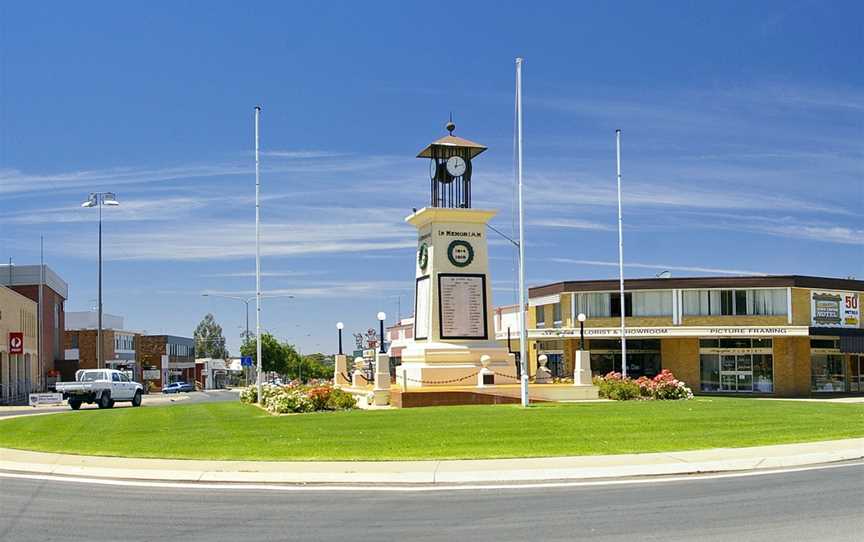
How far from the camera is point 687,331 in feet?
186

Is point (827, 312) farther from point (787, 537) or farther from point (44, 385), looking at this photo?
point (44, 385)

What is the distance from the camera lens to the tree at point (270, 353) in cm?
12067

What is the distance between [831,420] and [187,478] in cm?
1580

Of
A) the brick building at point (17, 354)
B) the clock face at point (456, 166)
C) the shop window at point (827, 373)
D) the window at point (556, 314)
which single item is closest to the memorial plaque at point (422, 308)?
the clock face at point (456, 166)

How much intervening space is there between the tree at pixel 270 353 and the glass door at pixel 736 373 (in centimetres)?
7315

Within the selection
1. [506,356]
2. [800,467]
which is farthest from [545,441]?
[506,356]

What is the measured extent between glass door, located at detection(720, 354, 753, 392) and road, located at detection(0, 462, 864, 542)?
143 feet

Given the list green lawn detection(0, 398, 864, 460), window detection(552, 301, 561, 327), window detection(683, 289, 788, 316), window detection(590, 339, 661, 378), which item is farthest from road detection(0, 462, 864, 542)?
window detection(552, 301, 561, 327)

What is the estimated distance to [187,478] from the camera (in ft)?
49.7

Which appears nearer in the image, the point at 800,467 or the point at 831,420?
the point at 800,467

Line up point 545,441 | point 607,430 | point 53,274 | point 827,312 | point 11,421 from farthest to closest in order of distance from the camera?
1. point 53,274
2. point 827,312
3. point 11,421
4. point 607,430
5. point 545,441

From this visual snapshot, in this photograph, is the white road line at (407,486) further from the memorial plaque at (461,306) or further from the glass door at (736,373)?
the glass door at (736,373)

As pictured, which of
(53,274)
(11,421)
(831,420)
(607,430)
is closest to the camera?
(607,430)

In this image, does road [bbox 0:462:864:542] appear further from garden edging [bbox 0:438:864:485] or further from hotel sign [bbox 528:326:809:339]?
hotel sign [bbox 528:326:809:339]
